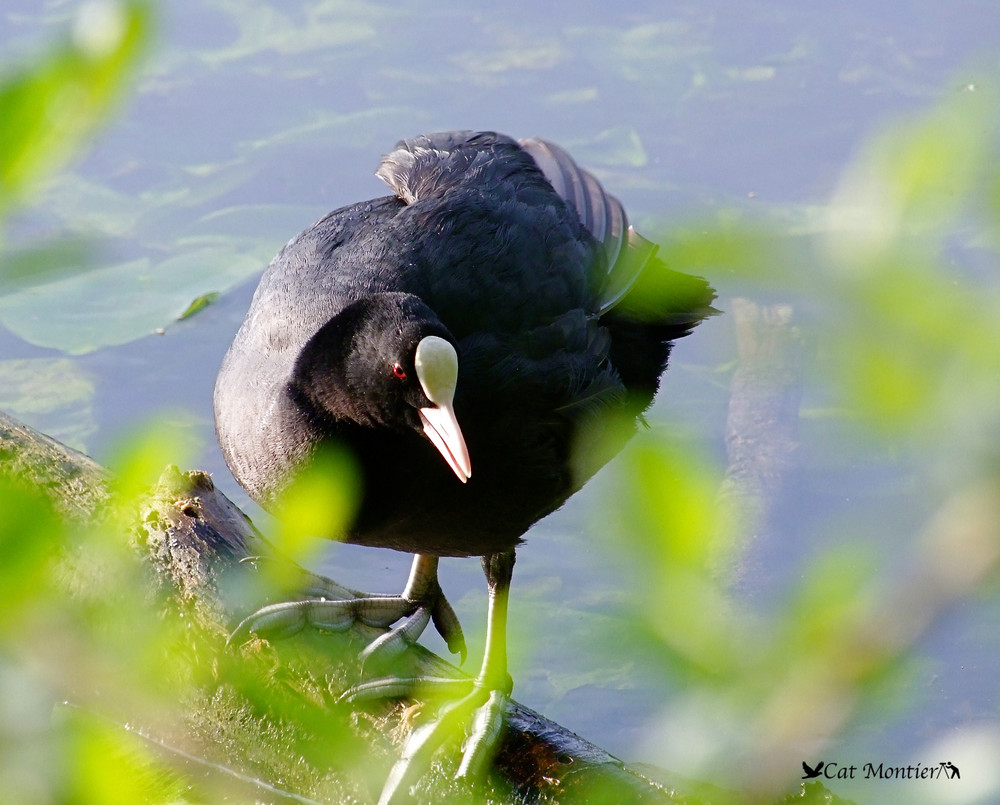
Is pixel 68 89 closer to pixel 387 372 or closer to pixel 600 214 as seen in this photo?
pixel 387 372

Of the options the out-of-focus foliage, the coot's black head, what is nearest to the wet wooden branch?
the coot's black head

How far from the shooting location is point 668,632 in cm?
72

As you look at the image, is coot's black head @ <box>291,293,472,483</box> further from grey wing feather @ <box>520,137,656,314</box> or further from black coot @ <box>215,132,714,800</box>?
grey wing feather @ <box>520,137,656,314</box>

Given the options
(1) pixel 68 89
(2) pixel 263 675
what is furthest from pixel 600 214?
(1) pixel 68 89

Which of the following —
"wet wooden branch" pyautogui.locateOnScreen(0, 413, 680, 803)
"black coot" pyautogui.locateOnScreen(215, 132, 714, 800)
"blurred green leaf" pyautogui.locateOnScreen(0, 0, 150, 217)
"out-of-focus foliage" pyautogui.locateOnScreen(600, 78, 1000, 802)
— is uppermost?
"blurred green leaf" pyautogui.locateOnScreen(0, 0, 150, 217)

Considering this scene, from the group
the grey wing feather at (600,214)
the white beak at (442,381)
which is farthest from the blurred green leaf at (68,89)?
the grey wing feather at (600,214)

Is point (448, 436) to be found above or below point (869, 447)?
below

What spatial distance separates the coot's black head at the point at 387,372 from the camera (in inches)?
94.2

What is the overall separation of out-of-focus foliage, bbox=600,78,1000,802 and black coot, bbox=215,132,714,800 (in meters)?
1.64

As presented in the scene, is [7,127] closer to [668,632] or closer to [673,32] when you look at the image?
[668,632]

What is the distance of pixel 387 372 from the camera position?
2477mm

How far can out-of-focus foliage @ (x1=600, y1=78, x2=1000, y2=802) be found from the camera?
1.93 ft

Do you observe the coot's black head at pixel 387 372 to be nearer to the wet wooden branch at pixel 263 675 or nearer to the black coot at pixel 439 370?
the black coot at pixel 439 370

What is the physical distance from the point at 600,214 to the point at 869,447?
267 centimetres
